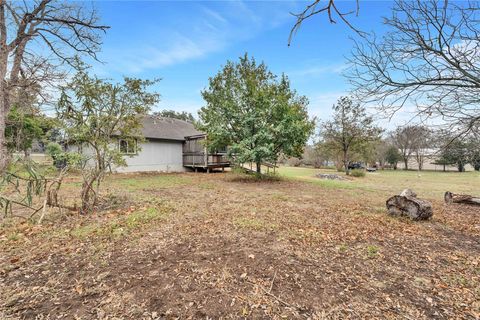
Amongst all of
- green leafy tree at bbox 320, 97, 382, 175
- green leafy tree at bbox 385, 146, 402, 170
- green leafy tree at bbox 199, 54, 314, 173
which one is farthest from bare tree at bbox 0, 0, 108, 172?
green leafy tree at bbox 385, 146, 402, 170

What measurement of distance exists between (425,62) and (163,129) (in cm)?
→ 1698

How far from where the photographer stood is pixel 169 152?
17.6m

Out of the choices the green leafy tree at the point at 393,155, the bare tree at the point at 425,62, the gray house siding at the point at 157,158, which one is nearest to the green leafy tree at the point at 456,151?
the bare tree at the point at 425,62

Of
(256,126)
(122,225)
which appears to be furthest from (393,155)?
(122,225)

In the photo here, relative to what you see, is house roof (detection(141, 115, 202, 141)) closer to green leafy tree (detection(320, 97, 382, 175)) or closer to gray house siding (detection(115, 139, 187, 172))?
gray house siding (detection(115, 139, 187, 172))

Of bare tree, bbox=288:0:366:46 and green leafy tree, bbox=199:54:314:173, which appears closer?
bare tree, bbox=288:0:366:46

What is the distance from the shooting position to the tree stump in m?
5.39

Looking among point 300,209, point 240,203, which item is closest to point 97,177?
point 240,203

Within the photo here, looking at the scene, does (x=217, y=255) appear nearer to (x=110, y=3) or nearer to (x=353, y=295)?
(x=353, y=295)

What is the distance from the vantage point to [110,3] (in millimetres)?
7363

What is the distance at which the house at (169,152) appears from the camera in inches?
635

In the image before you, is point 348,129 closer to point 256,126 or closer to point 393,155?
point 256,126

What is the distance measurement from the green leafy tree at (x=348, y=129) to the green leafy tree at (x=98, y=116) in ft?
58.4

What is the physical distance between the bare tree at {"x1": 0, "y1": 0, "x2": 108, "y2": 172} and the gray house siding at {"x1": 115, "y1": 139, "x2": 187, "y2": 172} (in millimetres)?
7039
